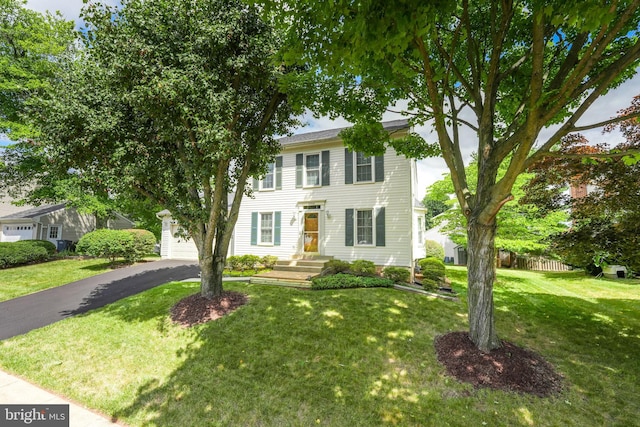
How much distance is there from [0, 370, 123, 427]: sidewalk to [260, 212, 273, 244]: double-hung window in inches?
362

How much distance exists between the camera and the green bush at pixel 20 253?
13133 millimetres

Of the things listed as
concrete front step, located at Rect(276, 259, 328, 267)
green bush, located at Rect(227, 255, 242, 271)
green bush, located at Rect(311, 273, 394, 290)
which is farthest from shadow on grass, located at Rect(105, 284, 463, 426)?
green bush, located at Rect(227, 255, 242, 271)

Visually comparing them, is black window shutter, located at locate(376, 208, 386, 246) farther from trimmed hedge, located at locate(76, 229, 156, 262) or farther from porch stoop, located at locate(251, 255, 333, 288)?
trimmed hedge, located at locate(76, 229, 156, 262)

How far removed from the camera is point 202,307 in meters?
6.84

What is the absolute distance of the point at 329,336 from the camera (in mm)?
5590

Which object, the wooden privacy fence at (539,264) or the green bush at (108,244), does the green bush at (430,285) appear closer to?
the wooden privacy fence at (539,264)

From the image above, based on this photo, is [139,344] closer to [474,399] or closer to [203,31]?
[474,399]

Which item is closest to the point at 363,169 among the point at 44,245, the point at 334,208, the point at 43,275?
the point at 334,208

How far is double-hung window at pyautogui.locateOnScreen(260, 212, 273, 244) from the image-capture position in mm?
13331

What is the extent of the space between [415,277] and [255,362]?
6.92 meters

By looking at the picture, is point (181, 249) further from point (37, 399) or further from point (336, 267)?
point (37, 399)

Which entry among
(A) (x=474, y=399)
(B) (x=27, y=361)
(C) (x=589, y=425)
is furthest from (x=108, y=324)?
(C) (x=589, y=425)

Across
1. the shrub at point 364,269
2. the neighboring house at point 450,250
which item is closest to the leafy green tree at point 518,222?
the shrub at point 364,269

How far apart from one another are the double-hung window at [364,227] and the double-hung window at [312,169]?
2.56 metres
